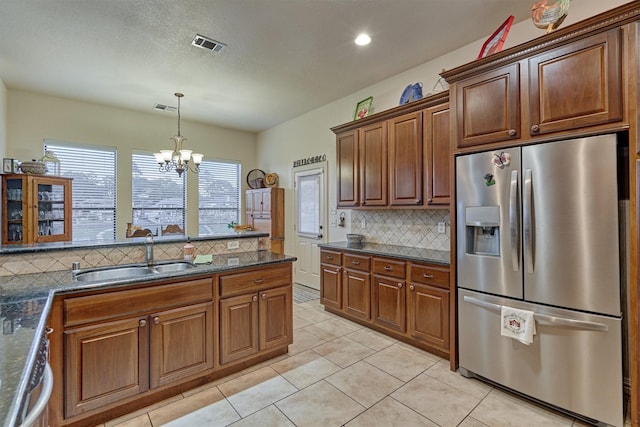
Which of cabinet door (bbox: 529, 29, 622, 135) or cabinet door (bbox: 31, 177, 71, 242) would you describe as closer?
cabinet door (bbox: 529, 29, 622, 135)

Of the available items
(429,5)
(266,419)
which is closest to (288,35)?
(429,5)

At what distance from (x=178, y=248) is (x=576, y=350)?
3.12 metres

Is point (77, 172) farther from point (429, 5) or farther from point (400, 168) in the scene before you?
point (429, 5)

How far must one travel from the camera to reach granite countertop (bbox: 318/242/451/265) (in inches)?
116

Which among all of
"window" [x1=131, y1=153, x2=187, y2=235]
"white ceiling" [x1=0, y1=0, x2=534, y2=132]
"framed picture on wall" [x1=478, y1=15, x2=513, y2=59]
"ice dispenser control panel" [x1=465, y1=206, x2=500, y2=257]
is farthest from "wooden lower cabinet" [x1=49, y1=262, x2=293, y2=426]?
"window" [x1=131, y1=153, x2=187, y2=235]

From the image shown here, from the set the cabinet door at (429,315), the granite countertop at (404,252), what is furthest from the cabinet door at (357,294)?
the cabinet door at (429,315)

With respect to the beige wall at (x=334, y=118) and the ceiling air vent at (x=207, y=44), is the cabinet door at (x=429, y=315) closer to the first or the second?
the beige wall at (x=334, y=118)

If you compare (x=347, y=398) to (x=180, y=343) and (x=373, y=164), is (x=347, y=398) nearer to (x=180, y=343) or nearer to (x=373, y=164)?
(x=180, y=343)

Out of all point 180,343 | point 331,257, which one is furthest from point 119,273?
point 331,257

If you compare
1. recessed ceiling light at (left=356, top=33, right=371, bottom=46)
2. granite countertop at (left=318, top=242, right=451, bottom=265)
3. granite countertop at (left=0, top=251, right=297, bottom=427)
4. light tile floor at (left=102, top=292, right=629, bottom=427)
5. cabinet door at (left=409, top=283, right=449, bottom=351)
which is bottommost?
light tile floor at (left=102, top=292, right=629, bottom=427)

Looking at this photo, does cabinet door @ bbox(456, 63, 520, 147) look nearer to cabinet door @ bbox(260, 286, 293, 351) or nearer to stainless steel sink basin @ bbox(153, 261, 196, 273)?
cabinet door @ bbox(260, 286, 293, 351)

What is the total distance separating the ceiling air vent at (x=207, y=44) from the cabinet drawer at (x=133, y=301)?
240 cm

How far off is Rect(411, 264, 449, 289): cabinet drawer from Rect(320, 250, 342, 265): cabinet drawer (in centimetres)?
107

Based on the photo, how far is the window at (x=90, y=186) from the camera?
4789 millimetres
